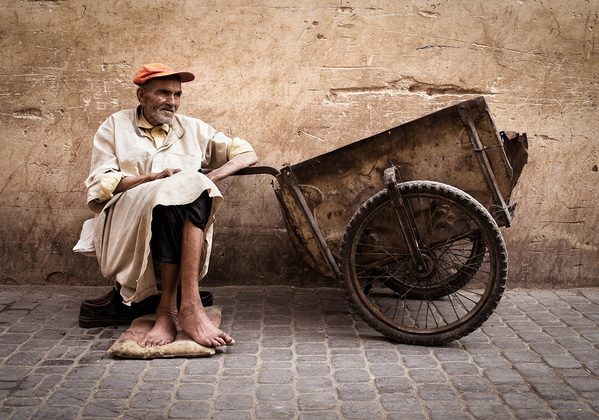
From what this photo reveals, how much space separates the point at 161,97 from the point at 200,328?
137 cm

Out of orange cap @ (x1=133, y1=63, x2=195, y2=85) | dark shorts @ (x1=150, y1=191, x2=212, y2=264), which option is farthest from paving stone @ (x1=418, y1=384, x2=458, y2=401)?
orange cap @ (x1=133, y1=63, x2=195, y2=85)

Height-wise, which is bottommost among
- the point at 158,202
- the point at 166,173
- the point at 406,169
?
the point at 158,202

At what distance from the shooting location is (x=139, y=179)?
3.63 meters

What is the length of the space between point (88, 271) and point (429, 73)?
2.79 m

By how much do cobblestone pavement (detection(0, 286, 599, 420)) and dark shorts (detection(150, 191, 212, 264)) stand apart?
0.57 m

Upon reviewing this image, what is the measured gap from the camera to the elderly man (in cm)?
348

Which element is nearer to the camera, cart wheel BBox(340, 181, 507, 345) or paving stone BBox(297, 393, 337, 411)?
paving stone BBox(297, 393, 337, 411)

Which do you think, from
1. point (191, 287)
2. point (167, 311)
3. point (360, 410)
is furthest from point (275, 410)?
point (167, 311)

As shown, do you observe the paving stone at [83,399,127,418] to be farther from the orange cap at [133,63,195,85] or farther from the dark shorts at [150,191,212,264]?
the orange cap at [133,63,195,85]

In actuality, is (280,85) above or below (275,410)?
above

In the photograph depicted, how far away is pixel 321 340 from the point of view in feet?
11.8

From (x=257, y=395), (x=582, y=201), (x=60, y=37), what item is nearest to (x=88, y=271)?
(x=60, y=37)

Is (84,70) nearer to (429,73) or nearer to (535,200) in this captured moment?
(429,73)

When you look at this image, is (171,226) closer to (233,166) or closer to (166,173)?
(166,173)
